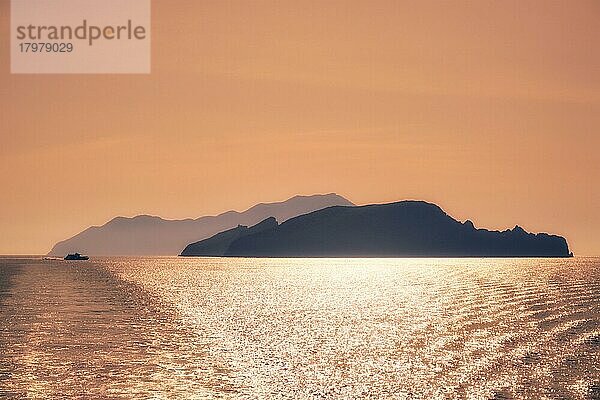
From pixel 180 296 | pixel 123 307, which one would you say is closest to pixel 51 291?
pixel 180 296

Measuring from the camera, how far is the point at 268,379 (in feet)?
212

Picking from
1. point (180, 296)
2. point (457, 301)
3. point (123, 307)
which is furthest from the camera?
point (180, 296)

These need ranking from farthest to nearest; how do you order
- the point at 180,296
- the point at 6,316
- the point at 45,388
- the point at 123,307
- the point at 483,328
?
the point at 180,296
the point at 123,307
the point at 6,316
the point at 483,328
the point at 45,388

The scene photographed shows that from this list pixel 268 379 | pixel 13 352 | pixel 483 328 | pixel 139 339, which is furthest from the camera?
pixel 483 328

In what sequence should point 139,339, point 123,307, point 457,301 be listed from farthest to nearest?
point 457,301, point 123,307, point 139,339

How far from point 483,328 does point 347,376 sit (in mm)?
40113

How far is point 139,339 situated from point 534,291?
370 ft

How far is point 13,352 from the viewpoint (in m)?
78.9

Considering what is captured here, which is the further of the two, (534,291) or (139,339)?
(534,291)

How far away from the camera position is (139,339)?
90875mm

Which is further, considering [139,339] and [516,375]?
[139,339]

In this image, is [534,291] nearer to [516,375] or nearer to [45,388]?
[516,375]

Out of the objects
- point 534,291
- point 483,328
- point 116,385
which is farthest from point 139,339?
point 534,291

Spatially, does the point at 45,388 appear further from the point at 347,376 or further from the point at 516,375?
the point at 516,375
